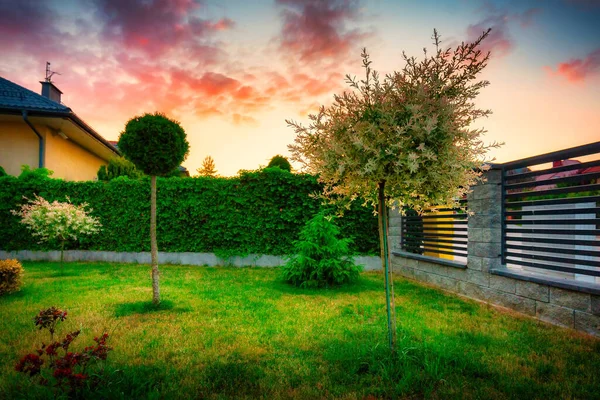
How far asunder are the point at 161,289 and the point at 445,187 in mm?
6148

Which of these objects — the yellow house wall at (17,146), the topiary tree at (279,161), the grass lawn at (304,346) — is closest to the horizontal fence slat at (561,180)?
the grass lawn at (304,346)

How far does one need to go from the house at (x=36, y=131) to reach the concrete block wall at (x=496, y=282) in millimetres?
11494

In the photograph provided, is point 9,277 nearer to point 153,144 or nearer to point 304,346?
point 153,144

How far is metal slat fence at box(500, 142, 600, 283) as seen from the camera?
397cm

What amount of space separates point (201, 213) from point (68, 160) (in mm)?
9314

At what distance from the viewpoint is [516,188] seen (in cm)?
519

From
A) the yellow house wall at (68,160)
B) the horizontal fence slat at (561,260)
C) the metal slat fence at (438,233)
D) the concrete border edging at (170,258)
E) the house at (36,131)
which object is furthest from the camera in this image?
the yellow house wall at (68,160)

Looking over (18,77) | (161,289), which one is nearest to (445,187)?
(161,289)

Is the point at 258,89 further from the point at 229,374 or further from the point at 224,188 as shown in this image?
the point at 229,374

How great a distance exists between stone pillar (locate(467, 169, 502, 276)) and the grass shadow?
17.2 feet

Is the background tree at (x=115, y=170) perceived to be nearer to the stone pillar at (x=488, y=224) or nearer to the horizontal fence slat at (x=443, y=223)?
the horizontal fence slat at (x=443, y=223)

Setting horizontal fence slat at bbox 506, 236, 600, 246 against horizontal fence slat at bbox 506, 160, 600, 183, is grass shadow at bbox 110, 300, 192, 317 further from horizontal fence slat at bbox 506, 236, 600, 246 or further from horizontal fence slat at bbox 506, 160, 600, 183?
horizontal fence slat at bbox 506, 160, 600, 183

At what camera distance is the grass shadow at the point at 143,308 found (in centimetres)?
504

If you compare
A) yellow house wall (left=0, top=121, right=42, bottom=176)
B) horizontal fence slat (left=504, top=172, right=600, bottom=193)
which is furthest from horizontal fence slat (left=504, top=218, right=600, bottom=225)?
yellow house wall (left=0, top=121, right=42, bottom=176)
